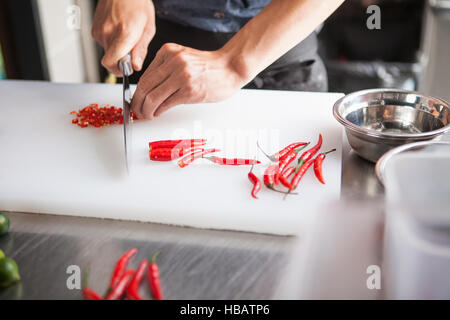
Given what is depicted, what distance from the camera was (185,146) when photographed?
4.37 feet

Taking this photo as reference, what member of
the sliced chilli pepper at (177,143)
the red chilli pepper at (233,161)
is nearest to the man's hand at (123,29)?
the sliced chilli pepper at (177,143)

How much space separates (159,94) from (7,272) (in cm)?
67

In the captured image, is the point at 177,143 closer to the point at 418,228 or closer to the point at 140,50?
the point at 140,50

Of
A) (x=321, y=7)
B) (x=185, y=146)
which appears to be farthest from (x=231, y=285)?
(x=321, y=7)

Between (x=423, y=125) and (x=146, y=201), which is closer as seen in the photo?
(x=146, y=201)

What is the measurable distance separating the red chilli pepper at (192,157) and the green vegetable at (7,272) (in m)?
0.48

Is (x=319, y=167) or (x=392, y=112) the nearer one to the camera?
(x=319, y=167)

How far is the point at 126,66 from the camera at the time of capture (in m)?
1.40

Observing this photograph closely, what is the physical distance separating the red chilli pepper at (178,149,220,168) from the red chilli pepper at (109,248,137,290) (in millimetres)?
314

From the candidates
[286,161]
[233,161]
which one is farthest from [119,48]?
[286,161]

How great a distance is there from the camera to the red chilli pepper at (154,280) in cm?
91

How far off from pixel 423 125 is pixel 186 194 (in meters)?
0.68

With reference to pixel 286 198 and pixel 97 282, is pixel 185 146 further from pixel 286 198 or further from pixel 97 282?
pixel 97 282

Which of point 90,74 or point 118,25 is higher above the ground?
point 118,25
